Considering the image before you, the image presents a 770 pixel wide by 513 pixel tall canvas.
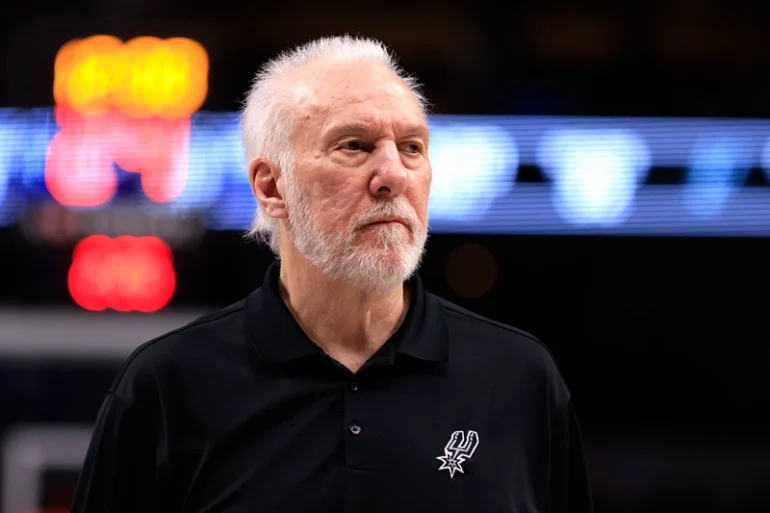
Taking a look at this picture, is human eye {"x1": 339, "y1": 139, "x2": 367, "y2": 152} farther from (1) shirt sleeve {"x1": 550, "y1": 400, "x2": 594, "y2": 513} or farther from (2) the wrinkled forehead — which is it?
(1) shirt sleeve {"x1": 550, "y1": 400, "x2": 594, "y2": 513}

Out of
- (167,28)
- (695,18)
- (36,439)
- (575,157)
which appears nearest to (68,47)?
(167,28)

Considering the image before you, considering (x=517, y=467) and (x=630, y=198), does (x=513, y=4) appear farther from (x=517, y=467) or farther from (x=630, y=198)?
(x=517, y=467)

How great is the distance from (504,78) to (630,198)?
0.61 metres

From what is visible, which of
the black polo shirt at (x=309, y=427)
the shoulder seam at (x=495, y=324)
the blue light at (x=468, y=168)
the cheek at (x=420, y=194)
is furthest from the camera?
the blue light at (x=468, y=168)

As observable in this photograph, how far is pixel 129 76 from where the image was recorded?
14.0 ft

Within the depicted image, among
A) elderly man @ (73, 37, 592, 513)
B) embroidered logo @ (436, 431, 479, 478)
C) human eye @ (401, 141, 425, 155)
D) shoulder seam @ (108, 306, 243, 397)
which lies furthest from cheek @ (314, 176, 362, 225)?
embroidered logo @ (436, 431, 479, 478)

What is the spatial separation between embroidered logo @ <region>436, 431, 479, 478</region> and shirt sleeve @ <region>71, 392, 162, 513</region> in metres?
0.41

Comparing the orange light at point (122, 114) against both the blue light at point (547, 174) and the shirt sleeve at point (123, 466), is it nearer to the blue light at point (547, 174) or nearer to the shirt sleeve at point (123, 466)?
the blue light at point (547, 174)

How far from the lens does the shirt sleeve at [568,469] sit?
186 cm

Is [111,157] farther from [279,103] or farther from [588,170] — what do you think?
[279,103]

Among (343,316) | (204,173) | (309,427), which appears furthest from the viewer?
(204,173)

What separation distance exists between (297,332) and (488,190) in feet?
8.33

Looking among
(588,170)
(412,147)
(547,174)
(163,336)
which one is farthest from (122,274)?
(412,147)

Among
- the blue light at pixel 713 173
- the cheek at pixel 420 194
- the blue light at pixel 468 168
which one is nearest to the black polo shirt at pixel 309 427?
the cheek at pixel 420 194
